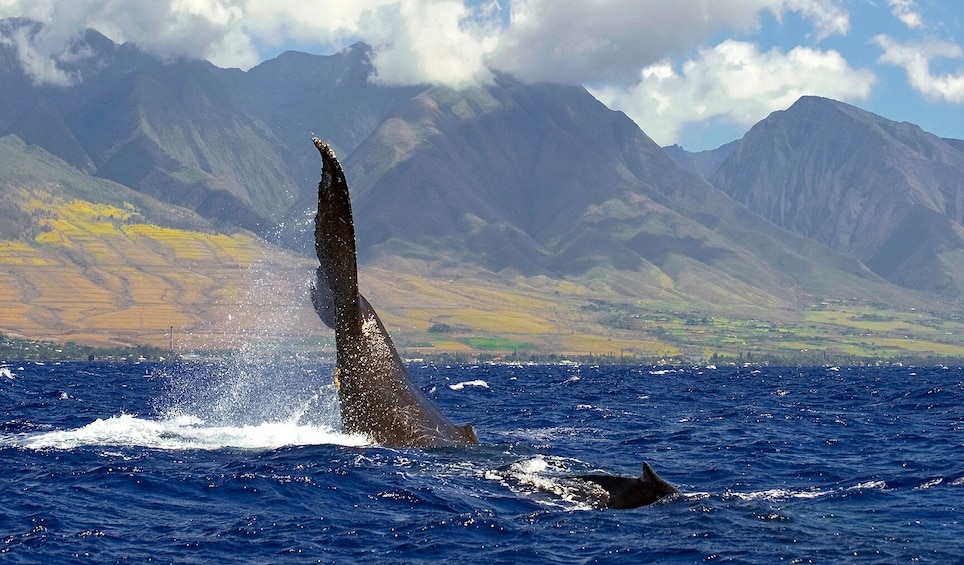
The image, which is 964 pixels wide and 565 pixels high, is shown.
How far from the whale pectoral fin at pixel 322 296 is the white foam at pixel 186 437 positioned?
11.0ft

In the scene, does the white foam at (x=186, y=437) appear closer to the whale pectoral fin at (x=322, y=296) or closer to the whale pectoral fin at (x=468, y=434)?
the whale pectoral fin at (x=468, y=434)

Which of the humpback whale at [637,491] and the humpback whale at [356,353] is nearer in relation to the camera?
the humpback whale at [637,491]

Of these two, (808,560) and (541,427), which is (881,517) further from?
(541,427)

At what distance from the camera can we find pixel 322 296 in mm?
22297

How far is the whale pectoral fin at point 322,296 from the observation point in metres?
22.1

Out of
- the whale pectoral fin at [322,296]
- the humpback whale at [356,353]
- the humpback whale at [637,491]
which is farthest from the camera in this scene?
the whale pectoral fin at [322,296]

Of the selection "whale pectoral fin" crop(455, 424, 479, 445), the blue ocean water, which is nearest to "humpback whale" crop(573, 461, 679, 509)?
the blue ocean water

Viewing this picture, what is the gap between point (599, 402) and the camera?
189 ft

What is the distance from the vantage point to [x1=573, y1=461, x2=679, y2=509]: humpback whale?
19.0 metres

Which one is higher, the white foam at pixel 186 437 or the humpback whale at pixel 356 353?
the humpback whale at pixel 356 353

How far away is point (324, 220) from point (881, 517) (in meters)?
10.8

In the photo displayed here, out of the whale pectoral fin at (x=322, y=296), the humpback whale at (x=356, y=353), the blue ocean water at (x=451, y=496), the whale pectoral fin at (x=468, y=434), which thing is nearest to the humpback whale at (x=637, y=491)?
the blue ocean water at (x=451, y=496)

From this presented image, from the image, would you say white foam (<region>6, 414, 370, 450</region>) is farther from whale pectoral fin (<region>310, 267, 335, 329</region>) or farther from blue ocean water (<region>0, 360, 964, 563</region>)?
whale pectoral fin (<region>310, 267, 335, 329</region>)

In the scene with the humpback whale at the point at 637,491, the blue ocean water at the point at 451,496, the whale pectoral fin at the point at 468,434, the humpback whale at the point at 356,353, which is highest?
the humpback whale at the point at 356,353
